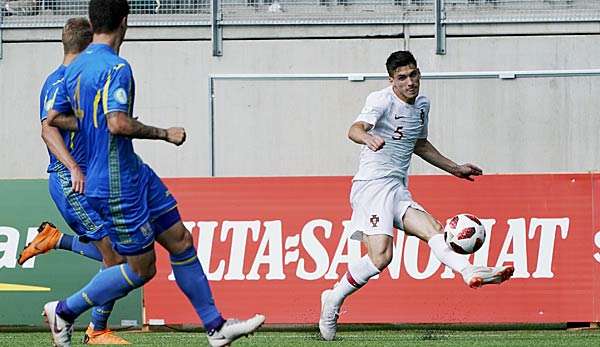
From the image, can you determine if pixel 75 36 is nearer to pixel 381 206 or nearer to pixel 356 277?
pixel 381 206

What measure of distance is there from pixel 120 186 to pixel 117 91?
0.52 metres

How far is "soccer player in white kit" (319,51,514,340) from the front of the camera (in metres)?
9.41

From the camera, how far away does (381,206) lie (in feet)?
31.1

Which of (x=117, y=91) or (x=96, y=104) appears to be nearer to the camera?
(x=117, y=91)

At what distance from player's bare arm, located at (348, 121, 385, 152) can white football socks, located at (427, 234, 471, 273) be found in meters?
0.92

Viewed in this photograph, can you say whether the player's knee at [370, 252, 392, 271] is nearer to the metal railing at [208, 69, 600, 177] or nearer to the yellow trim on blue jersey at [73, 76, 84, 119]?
the yellow trim on blue jersey at [73, 76, 84, 119]

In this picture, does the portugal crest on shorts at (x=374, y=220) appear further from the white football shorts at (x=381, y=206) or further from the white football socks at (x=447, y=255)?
the white football socks at (x=447, y=255)

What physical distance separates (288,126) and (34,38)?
12.1 ft

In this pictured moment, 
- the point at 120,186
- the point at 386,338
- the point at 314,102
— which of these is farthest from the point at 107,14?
the point at 314,102

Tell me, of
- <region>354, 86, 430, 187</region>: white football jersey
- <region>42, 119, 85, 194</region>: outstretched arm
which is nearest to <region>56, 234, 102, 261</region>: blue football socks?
<region>42, 119, 85, 194</region>: outstretched arm

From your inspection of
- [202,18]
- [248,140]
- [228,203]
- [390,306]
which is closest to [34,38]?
[202,18]

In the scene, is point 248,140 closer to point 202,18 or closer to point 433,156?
point 202,18

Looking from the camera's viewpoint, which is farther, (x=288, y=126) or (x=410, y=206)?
(x=288, y=126)

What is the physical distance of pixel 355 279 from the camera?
9.41 meters
